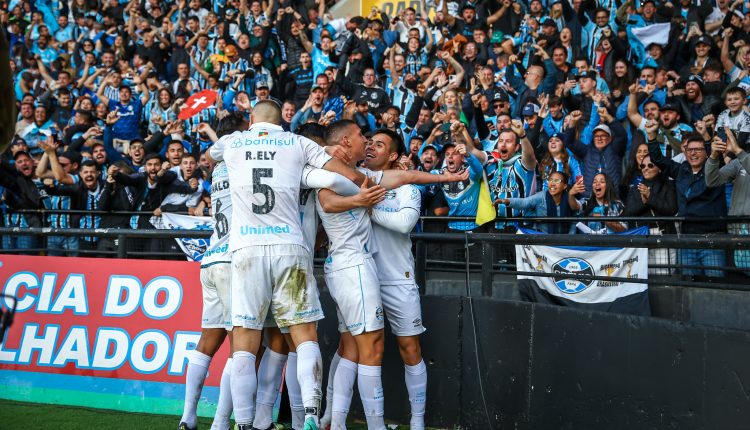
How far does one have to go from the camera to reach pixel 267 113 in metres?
6.39

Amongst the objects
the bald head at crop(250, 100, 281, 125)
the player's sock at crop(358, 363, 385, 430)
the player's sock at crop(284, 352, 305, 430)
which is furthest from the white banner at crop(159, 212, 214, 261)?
the player's sock at crop(358, 363, 385, 430)

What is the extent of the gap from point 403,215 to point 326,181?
0.67 metres

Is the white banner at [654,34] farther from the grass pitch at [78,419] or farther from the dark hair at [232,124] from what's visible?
the grass pitch at [78,419]

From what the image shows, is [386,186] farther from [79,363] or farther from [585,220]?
[79,363]

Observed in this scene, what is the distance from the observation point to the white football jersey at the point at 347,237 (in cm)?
650

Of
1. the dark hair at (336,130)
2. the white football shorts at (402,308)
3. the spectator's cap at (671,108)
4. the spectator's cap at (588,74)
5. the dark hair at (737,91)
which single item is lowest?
the white football shorts at (402,308)

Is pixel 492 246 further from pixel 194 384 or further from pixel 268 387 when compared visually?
pixel 194 384

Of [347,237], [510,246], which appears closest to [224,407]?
[347,237]

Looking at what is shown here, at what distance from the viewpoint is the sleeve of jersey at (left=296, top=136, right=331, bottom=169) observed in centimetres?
630

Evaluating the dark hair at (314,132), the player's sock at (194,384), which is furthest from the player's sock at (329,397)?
the dark hair at (314,132)

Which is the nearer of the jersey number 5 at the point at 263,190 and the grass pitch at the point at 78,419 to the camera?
the jersey number 5 at the point at 263,190

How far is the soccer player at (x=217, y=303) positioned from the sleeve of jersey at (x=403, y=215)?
112 cm

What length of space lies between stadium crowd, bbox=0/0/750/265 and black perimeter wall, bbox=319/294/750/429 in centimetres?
220

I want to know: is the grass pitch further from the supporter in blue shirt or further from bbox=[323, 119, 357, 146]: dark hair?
the supporter in blue shirt
